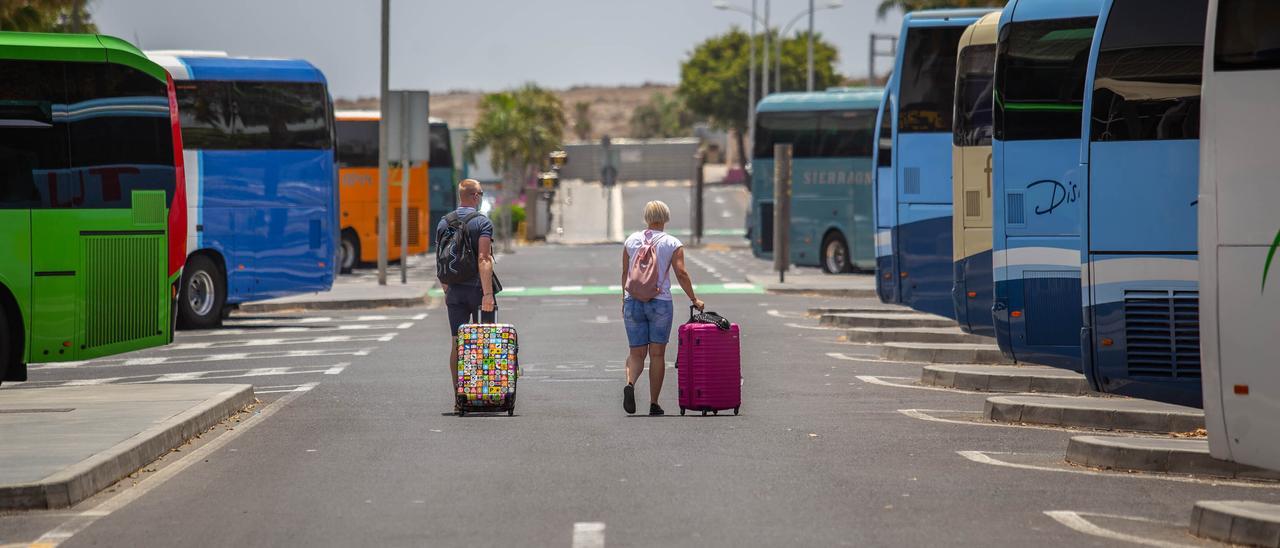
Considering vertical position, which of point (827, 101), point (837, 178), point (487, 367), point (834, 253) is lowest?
point (487, 367)

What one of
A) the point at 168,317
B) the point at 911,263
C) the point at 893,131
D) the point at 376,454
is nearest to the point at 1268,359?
the point at 376,454

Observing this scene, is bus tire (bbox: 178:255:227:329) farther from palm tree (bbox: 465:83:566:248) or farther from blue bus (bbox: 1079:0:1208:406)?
palm tree (bbox: 465:83:566:248)

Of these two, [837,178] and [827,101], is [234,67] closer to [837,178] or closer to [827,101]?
[837,178]

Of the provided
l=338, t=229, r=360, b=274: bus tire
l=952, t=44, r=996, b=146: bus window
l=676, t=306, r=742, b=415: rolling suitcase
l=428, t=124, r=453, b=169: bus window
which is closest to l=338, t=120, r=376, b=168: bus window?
l=338, t=229, r=360, b=274: bus tire

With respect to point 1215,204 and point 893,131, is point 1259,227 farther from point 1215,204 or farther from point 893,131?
point 893,131

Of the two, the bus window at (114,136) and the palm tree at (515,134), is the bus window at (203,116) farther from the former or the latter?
the palm tree at (515,134)

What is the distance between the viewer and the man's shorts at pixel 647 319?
14.4 m

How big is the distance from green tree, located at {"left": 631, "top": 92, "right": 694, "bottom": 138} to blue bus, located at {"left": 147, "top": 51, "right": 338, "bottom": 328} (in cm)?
15550

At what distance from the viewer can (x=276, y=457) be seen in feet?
40.7

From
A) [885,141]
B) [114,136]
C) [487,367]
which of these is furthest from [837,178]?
[487,367]

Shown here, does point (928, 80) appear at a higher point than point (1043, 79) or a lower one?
higher

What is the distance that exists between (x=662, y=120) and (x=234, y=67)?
16032 cm

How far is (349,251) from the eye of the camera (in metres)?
46.0

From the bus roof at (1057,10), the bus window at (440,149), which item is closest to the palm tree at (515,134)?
the bus window at (440,149)
